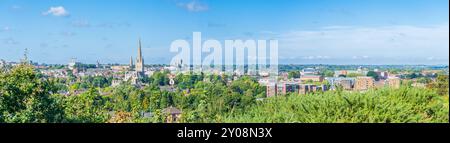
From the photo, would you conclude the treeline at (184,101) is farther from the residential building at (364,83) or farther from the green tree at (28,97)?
the residential building at (364,83)

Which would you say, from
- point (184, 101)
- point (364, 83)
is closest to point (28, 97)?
point (184, 101)

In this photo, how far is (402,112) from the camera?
412 centimetres

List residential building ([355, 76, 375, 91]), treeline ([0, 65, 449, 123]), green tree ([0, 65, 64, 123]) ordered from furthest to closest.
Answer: residential building ([355, 76, 375, 91]), green tree ([0, 65, 64, 123]), treeline ([0, 65, 449, 123])

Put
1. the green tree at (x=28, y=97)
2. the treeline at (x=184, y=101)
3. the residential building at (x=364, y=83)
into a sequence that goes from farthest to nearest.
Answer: the residential building at (x=364, y=83)
the green tree at (x=28, y=97)
the treeline at (x=184, y=101)

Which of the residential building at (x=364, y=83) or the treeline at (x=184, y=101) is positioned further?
the residential building at (x=364, y=83)

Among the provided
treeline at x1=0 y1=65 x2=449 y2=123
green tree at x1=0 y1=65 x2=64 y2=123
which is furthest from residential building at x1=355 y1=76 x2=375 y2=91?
green tree at x1=0 y1=65 x2=64 y2=123

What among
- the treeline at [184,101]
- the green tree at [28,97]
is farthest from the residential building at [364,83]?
the green tree at [28,97]

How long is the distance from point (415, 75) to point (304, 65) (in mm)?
1291

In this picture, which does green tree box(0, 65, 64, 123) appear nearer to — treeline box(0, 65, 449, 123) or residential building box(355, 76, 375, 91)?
treeline box(0, 65, 449, 123)

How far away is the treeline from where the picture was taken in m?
4.23

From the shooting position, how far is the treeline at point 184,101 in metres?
4.23

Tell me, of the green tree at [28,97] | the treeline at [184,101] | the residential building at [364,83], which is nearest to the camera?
the treeline at [184,101]
